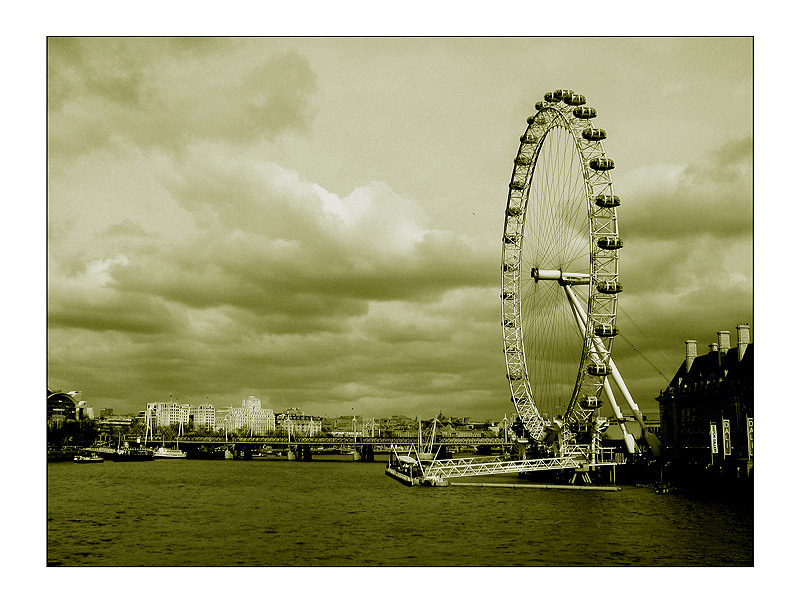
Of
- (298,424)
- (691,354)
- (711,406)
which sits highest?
(691,354)

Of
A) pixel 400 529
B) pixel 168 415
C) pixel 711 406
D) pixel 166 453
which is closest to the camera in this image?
pixel 400 529

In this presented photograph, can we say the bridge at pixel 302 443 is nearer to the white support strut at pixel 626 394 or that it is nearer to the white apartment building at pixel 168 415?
the white apartment building at pixel 168 415

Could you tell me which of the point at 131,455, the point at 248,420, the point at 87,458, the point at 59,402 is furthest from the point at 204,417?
the point at 59,402

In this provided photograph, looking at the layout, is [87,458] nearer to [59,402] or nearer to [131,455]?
[131,455]

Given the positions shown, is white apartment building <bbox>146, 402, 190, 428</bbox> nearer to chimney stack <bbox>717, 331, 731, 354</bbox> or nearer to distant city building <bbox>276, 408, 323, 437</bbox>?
distant city building <bbox>276, 408, 323, 437</bbox>

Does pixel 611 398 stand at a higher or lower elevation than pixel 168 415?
higher

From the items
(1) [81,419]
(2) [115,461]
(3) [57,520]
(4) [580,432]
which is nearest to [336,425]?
(2) [115,461]

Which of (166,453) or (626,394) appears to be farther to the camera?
(166,453)
